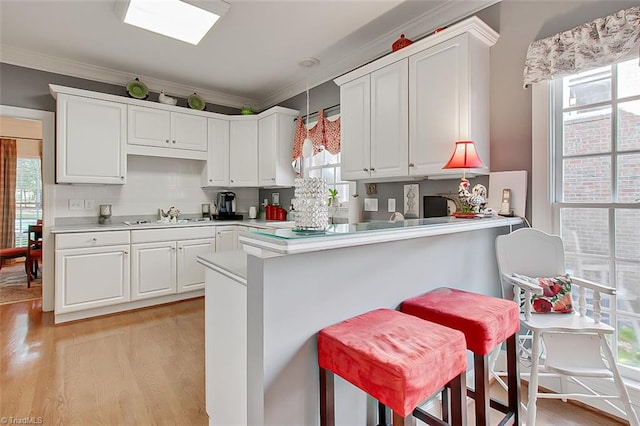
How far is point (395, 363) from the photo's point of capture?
36.4 inches

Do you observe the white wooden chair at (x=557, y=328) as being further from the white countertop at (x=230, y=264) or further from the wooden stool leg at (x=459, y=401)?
the white countertop at (x=230, y=264)

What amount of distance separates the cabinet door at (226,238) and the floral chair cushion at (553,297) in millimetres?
3201

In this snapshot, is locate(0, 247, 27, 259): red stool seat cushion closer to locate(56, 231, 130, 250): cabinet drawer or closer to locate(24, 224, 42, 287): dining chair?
locate(24, 224, 42, 287): dining chair

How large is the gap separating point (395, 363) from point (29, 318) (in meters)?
3.94

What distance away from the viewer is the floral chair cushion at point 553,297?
1.72 m

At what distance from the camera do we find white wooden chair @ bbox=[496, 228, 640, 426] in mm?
1488

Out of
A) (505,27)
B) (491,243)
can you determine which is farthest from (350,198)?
(505,27)

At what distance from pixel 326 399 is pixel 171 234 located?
9.99ft

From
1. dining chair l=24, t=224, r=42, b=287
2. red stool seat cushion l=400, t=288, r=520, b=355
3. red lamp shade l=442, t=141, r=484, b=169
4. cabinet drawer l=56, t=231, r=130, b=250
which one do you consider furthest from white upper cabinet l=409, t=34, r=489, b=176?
dining chair l=24, t=224, r=42, b=287

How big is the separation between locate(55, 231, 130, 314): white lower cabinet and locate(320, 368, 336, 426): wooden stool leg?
2995 mm

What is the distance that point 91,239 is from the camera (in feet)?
10.4

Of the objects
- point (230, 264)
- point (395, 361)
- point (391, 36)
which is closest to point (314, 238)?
point (395, 361)

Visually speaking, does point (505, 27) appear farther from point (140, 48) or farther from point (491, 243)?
point (140, 48)

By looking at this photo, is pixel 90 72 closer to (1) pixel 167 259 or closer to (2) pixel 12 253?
(1) pixel 167 259
